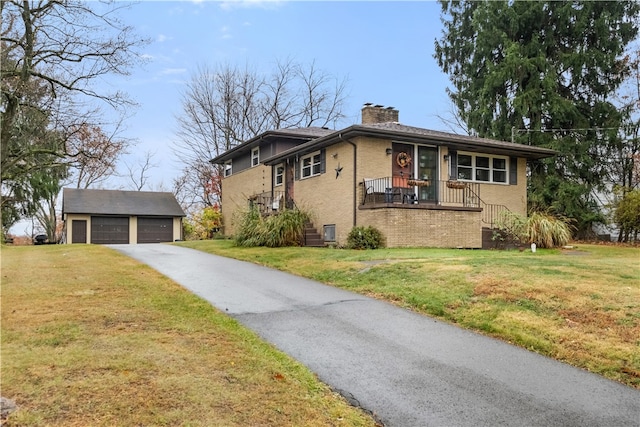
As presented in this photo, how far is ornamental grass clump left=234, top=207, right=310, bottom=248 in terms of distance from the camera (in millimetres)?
16953

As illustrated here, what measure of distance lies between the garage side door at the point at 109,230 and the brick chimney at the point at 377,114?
19.9 m

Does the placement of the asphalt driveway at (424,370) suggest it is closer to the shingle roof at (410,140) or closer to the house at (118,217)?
the shingle roof at (410,140)

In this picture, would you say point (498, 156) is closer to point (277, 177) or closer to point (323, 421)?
point (277, 177)

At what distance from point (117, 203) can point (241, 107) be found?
11.8m

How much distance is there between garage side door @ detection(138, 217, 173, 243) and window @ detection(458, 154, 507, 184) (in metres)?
22.8

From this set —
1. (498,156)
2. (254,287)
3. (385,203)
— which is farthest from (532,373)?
(498,156)

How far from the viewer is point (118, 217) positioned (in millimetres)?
32062

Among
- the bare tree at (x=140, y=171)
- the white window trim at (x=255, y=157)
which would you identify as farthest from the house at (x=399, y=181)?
the bare tree at (x=140, y=171)

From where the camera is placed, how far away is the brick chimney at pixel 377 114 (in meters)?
21.2

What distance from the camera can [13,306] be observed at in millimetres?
6086

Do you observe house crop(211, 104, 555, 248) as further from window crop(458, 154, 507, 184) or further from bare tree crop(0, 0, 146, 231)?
bare tree crop(0, 0, 146, 231)

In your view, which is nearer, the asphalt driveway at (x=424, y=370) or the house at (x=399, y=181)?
the asphalt driveway at (x=424, y=370)

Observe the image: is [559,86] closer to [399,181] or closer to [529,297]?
[399,181]

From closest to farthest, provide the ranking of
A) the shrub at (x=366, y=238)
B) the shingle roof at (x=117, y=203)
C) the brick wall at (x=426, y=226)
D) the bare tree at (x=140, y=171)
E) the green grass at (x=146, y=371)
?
1. the green grass at (x=146, y=371)
2. the shrub at (x=366, y=238)
3. the brick wall at (x=426, y=226)
4. the shingle roof at (x=117, y=203)
5. the bare tree at (x=140, y=171)
